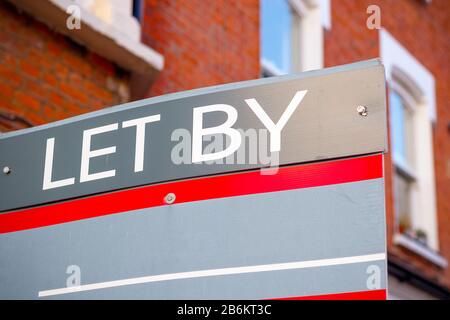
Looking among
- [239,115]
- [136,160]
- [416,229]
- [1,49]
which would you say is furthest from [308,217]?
[416,229]

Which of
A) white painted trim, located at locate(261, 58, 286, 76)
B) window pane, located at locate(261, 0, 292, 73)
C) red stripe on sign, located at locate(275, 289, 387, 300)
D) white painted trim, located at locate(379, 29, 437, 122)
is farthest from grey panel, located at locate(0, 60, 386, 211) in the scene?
white painted trim, located at locate(379, 29, 437, 122)

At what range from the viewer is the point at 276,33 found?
828 cm

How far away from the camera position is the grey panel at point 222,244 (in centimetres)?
264

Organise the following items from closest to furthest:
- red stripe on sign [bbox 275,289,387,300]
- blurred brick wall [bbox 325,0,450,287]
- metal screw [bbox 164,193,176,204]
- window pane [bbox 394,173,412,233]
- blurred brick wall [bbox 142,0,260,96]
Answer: red stripe on sign [bbox 275,289,387,300]
metal screw [bbox 164,193,176,204]
blurred brick wall [bbox 142,0,260,96]
blurred brick wall [bbox 325,0,450,287]
window pane [bbox 394,173,412,233]

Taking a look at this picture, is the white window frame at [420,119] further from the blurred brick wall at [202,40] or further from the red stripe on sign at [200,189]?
the red stripe on sign at [200,189]

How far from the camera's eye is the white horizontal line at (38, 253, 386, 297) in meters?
2.61

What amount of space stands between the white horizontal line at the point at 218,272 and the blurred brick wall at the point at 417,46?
5.79 m

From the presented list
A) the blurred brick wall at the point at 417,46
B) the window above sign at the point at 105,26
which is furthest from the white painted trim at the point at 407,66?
the window above sign at the point at 105,26

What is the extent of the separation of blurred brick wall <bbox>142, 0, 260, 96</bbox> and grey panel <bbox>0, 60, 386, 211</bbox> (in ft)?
9.73

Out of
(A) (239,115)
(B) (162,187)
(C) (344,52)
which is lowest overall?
(B) (162,187)

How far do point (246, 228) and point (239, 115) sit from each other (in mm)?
397

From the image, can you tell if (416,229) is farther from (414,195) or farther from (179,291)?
(179,291)

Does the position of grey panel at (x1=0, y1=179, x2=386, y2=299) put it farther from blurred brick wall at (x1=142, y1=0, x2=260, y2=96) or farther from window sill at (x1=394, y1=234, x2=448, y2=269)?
window sill at (x1=394, y1=234, x2=448, y2=269)

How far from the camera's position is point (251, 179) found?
2.84 metres
